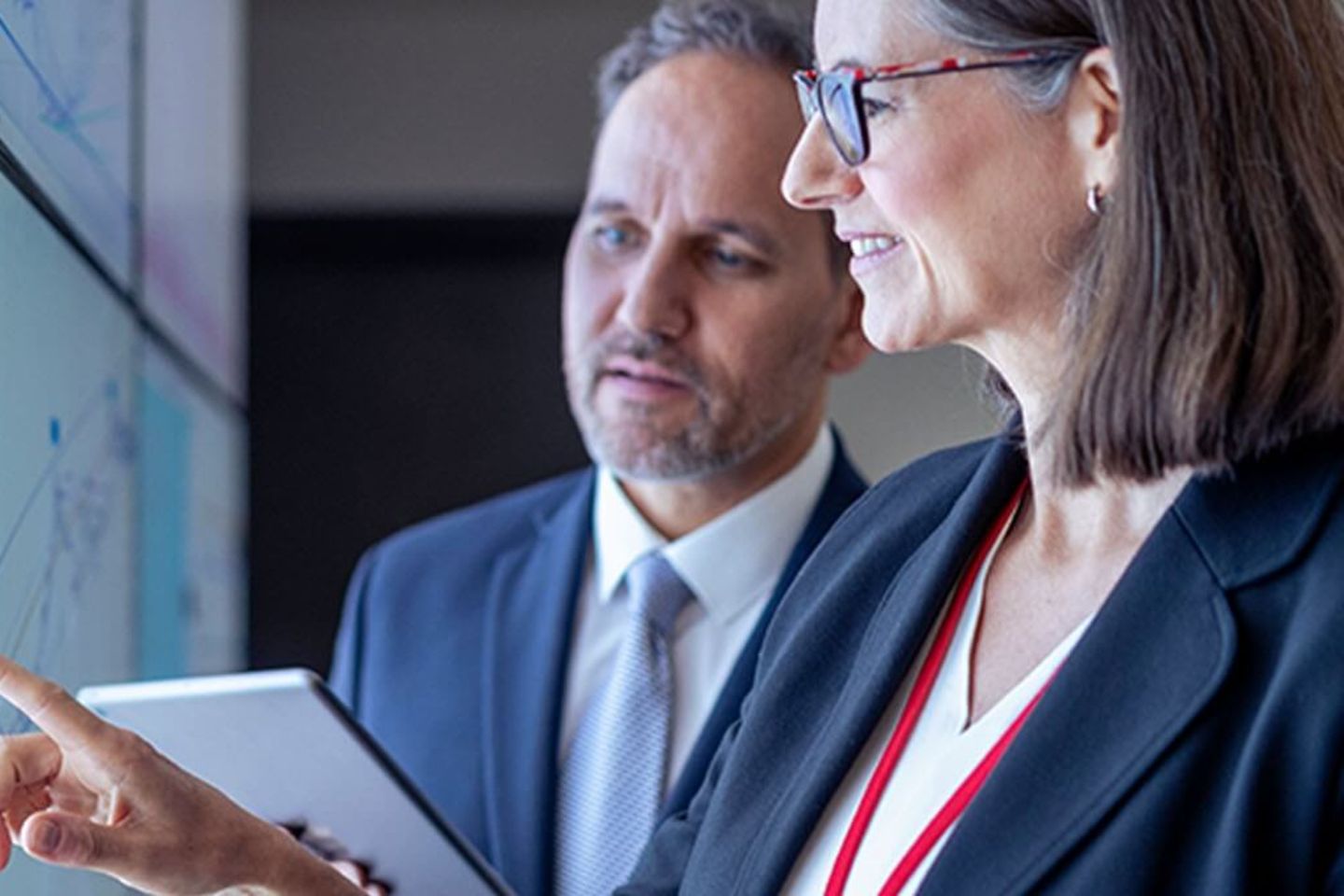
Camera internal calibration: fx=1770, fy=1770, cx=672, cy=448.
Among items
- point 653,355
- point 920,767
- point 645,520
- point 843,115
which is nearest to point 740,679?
point 645,520

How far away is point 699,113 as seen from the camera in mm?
1975

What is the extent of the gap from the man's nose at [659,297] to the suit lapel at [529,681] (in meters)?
0.24

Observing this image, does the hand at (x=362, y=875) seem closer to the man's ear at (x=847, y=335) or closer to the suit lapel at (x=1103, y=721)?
the suit lapel at (x=1103, y=721)

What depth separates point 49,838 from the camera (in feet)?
3.26

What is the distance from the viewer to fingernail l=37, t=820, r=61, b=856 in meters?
0.99

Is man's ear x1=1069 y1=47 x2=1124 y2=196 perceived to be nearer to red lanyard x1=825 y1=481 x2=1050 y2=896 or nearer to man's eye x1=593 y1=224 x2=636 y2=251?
red lanyard x1=825 y1=481 x2=1050 y2=896

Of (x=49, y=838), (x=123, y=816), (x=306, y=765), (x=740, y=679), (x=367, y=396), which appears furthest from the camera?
(x=367, y=396)

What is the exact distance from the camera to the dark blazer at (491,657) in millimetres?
1789

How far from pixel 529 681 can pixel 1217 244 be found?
101 cm

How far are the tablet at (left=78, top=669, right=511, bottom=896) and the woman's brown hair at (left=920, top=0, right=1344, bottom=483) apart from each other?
0.65 m

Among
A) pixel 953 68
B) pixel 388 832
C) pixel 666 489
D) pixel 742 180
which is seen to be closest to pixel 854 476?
pixel 666 489

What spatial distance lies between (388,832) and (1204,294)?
82cm

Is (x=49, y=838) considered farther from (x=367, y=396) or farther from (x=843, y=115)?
(x=367, y=396)

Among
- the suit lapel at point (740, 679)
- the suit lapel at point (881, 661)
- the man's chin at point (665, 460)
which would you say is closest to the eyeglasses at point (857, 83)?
the suit lapel at point (881, 661)
